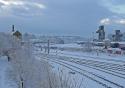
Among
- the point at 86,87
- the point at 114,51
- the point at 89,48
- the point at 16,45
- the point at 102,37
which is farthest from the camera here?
the point at 102,37

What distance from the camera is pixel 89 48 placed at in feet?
333

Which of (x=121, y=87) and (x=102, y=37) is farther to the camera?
(x=102, y=37)

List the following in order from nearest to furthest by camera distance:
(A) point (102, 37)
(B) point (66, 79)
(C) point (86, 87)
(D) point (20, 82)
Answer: (B) point (66, 79) → (C) point (86, 87) → (D) point (20, 82) → (A) point (102, 37)

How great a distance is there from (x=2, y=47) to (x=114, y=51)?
28322 mm

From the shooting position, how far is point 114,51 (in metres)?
84.2

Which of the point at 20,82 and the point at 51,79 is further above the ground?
the point at 51,79

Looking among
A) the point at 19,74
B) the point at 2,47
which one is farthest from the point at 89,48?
the point at 19,74

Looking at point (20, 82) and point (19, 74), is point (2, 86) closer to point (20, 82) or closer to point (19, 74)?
point (20, 82)

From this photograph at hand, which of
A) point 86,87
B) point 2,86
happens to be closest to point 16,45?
point 2,86

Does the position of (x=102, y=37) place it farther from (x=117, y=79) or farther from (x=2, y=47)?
(x=117, y=79)

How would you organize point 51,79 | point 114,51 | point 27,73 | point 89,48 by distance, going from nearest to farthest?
point 51,79, point 27,73, point 114,51, point 89,48

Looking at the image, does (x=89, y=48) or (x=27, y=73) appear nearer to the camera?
(x=27, y=73)

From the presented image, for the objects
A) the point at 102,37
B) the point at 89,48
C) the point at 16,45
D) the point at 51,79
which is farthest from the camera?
the point at 102,37

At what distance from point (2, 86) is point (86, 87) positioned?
9.70 m
